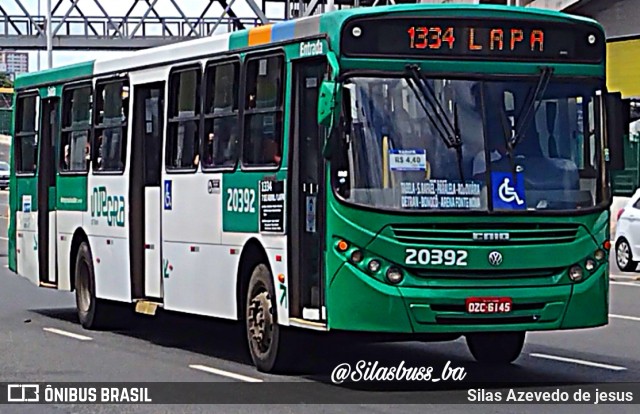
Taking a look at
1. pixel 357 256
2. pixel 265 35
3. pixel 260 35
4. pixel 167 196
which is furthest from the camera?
pixel 167 196

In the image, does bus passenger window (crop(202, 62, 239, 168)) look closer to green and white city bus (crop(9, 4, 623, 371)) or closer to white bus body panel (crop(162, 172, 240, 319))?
green and white city bus (crop(9, 4, 623, 371))

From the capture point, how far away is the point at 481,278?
39.5 feet

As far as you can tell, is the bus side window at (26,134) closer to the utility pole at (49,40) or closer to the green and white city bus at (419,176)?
the green and white city bus at (419,176)

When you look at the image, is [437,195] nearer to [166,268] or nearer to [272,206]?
[272,206]

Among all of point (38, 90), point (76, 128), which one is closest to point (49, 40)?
point (38, 90)

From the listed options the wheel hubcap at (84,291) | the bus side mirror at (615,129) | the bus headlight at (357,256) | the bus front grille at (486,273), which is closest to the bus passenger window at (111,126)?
the wheel hubcap at (84,291)

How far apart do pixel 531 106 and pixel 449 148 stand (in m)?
0.76

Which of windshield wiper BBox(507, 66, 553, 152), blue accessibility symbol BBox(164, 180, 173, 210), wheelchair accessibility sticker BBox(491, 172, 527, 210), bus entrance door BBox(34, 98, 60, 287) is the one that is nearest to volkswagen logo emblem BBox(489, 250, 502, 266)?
wheelchair accessibility sticker BBox(491, 172, 527, 210)

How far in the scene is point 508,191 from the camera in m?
12.1

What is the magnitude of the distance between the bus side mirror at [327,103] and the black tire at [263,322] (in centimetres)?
185

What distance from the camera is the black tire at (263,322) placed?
1309cm

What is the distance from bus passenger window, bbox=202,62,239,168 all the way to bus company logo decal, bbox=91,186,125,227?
238 centimetres

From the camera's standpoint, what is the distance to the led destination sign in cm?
1215

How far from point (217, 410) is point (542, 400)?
91.6 inches
